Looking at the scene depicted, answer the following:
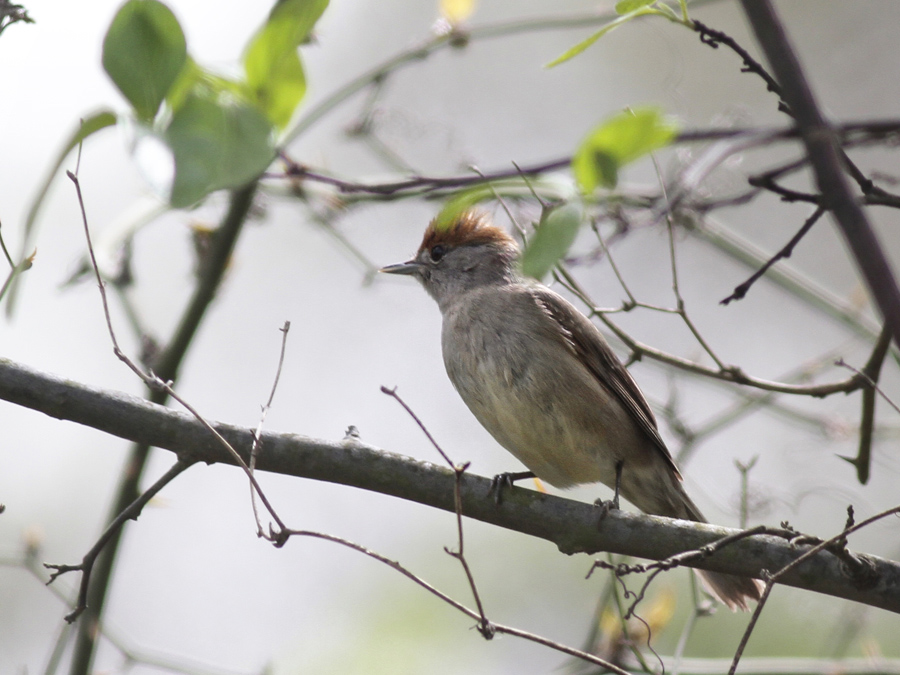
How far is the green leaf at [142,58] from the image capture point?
58.3 inches

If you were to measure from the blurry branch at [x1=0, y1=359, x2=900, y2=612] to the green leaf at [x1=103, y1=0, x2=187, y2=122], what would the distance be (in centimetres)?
168

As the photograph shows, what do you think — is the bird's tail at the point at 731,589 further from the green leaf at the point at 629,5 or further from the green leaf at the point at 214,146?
the green leaf at the point at 214,146

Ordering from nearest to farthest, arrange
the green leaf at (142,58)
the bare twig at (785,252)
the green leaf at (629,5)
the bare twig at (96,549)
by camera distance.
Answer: the green leaf at (142,58) → the green leaf at (629,5) → the bare twig at (785,252) → the bare twig at (96,549)

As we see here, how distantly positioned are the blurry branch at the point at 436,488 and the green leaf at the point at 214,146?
1645 millimetres

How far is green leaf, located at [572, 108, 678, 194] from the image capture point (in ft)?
4.48

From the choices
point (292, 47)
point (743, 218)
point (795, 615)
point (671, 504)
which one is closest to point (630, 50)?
point (743, 218)

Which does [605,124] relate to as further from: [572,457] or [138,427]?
[572,457]

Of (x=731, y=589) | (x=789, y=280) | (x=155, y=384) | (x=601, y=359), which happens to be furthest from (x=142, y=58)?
(x=789, y=280)

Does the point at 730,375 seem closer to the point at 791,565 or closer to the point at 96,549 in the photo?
the point at 791,565

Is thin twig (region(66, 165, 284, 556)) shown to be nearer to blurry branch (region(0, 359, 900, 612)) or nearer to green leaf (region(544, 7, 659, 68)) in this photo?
blurry branch (region(0, 359, 900, 612))

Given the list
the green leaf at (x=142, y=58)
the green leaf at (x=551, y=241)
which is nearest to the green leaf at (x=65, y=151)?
the green leaf at (x=142, y=58)

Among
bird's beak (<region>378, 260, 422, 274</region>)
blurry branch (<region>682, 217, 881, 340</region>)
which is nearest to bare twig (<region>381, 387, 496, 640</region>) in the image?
blurry branch (<region>682, 217, 881, 340</region>)

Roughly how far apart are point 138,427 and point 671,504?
114 inches

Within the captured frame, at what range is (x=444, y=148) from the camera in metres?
5.59
